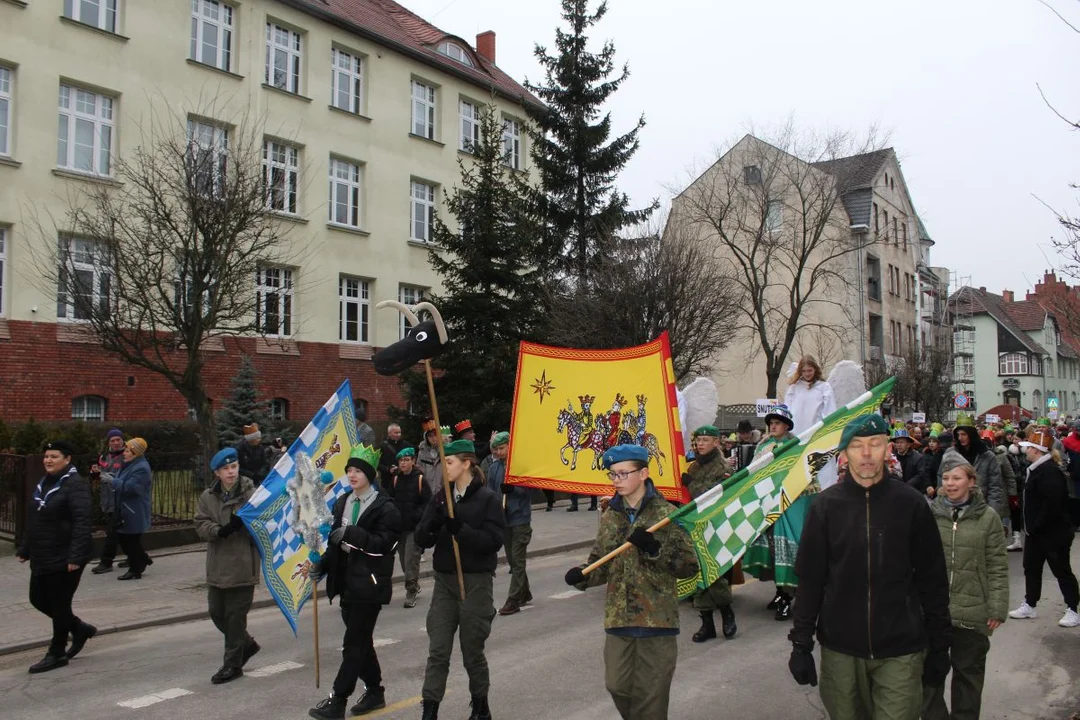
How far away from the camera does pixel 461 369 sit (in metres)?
21.5

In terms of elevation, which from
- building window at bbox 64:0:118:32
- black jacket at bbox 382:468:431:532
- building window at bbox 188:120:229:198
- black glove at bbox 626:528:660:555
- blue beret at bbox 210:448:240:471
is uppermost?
building window at bbox 64:0:118:32

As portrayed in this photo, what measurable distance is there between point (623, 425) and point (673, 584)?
311cm

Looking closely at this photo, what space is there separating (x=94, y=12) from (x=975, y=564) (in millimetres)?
23860

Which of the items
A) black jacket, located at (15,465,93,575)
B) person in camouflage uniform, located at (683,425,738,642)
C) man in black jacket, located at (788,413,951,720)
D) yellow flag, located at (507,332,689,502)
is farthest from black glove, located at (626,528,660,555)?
black jacket, located at (15,465,93,575)

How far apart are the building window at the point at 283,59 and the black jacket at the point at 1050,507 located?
23425 millimetres

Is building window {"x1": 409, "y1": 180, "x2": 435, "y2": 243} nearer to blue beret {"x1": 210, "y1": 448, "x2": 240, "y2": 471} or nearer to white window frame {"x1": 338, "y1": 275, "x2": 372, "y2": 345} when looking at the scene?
white window frame {"x1": 338, "y1": 275, "x2": 372, "y2": 345}

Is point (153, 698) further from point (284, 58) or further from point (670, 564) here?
point (284, 58)

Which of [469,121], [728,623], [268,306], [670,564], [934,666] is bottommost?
[728,623]

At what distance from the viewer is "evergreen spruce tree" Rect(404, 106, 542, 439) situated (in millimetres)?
21500

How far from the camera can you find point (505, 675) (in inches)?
280

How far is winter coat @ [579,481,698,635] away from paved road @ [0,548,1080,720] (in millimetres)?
1566

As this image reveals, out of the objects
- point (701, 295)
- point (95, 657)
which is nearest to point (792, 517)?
point (95, 657)

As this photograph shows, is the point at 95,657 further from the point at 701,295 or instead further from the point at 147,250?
the point at 701,295

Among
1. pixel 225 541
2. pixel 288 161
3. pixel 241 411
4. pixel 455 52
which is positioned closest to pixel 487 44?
pixel 455 52
